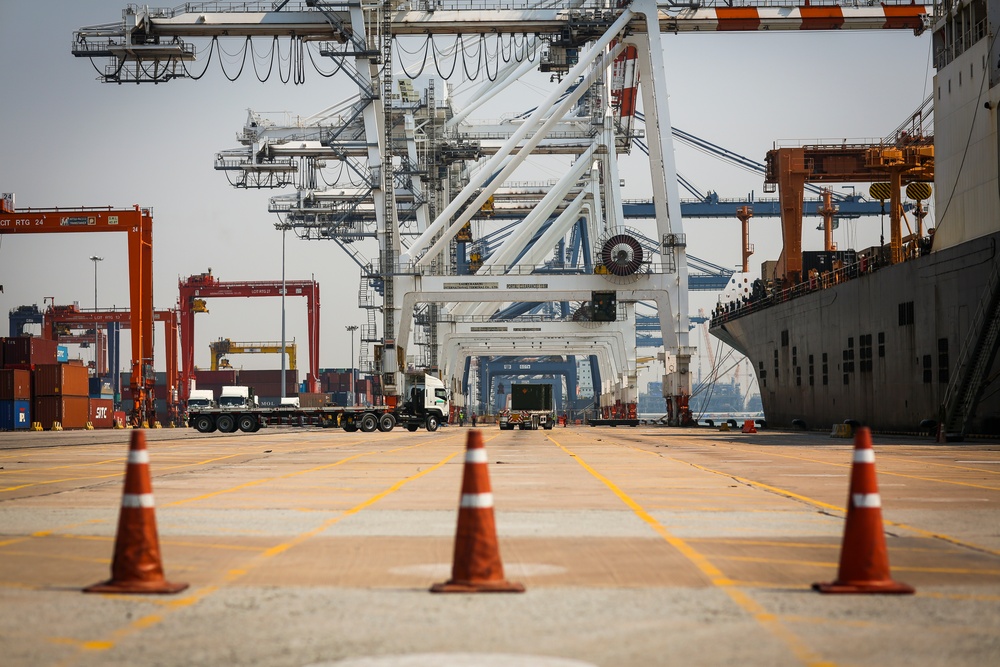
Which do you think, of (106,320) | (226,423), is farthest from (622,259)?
(106,320)

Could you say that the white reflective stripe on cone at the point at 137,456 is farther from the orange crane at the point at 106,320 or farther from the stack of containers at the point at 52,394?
the orange crane at the point at 106,320

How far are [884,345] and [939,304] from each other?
5.12 m

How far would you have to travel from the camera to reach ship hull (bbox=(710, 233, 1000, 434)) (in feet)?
118

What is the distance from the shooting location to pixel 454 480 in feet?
60.5

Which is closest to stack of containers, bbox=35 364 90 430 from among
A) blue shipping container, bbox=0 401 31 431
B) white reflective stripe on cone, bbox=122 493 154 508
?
blue shipping container, bbox=0 401 31 431

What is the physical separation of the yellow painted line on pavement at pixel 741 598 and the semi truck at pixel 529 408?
5195 centimetres

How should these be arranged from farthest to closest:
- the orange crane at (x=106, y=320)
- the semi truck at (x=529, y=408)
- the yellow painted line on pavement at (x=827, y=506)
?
the orange crane at (x=106, y=320)
the semi truck at (x=529, y=408)
the yellow painted line on pavement at (x=827, y=506)

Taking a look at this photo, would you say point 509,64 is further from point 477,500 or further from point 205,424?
point 477,500

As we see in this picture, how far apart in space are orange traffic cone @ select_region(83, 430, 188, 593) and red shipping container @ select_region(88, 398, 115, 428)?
8307 centimetres

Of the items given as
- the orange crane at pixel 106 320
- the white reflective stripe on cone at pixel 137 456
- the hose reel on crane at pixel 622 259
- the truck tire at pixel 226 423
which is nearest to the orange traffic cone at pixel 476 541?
the white reflective stripe on cone at pixel 137 456

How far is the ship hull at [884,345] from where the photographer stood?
36000 millimetres

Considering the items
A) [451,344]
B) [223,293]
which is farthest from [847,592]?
[223,293]

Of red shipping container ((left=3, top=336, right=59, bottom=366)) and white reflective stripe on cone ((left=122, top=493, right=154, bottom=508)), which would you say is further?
red shipping container ((left=3, top=336, right=59, bottom=366))

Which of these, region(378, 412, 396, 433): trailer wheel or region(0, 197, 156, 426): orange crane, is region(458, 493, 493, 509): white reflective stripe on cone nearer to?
region(378, 412, 396, 433): trailer wheel
